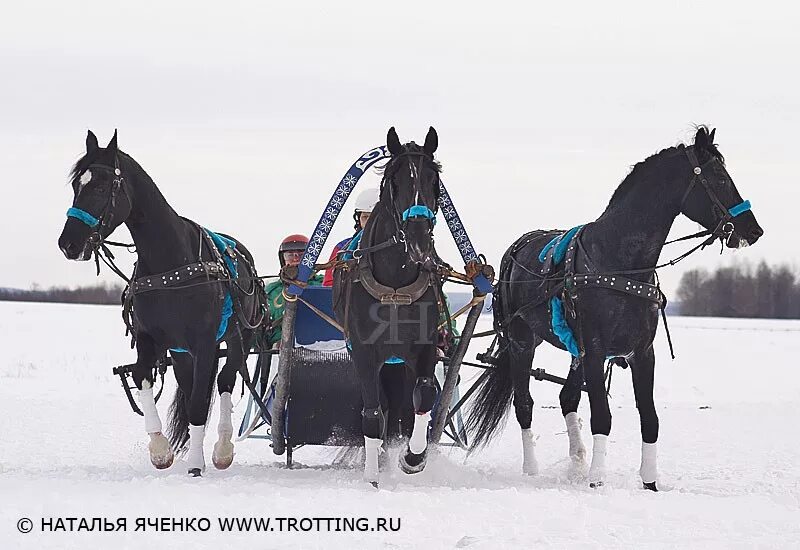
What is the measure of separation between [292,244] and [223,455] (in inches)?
99.5

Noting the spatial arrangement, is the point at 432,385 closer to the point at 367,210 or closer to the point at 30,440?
the point at 367,210

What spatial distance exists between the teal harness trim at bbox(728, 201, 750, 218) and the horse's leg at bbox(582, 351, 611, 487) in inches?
52.5

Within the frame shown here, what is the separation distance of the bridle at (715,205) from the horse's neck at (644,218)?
2.6 inches

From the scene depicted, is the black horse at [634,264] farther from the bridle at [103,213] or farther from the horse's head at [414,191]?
the bridle at [103,213]

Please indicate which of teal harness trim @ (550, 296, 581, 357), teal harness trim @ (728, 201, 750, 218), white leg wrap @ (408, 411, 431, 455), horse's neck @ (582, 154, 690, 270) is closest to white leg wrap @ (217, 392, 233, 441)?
white leg wrap @ (408, 411, 431, 455)

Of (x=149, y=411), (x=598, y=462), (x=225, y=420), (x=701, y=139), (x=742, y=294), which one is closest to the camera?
(x=701, y=139)

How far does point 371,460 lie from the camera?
760 cm

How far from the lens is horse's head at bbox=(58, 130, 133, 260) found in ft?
24.4

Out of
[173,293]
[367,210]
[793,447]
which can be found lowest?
[793,447]

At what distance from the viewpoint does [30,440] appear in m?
10.6

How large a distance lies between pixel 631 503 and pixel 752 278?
254 feet

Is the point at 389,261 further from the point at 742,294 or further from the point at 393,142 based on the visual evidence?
the point at 742,294

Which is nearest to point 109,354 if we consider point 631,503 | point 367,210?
point 367,210

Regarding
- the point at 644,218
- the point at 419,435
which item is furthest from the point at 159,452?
the point at 644,218
